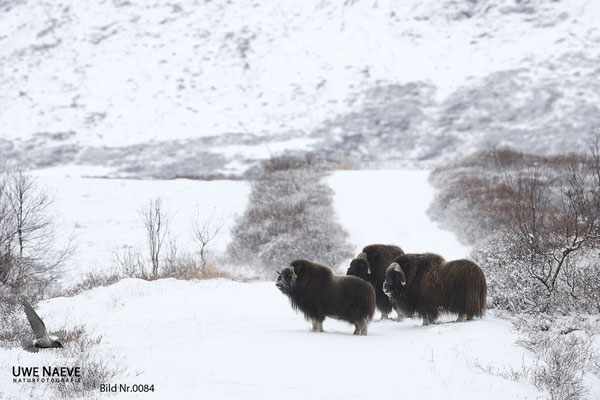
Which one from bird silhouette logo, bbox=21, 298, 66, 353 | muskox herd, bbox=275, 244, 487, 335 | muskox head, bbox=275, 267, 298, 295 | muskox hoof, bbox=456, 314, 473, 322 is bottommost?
muskox hoof, bbox=456, 314, 473, 322

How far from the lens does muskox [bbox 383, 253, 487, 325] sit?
805 centimetres

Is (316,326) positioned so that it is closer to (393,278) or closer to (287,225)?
(393,278)

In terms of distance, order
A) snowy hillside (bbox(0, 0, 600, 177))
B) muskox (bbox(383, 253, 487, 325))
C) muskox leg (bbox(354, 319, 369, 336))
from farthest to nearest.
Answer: snowy hillside (bbox(0, 0, 600, 177)), muskox (bbox(383, 253, 487, 325)), muskox leg (bbox(354, 319, 369, 336))

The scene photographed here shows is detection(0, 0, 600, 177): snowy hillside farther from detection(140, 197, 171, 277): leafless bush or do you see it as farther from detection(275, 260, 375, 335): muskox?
detection(275, 260, 375, 335): muskox

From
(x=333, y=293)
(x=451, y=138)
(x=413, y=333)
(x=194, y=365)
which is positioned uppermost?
(x=194, y=365)

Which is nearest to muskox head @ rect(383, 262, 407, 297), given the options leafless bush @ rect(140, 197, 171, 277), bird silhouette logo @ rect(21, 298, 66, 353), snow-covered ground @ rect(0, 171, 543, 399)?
snow-covered ground @ rect(0, 171, 543, 399)

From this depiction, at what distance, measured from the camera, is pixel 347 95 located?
74.6 m

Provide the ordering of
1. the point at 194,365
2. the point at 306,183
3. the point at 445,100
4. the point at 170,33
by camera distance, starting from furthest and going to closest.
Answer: the point at 170,33 < the point at 445,100 < the point at 306,183 < the point at 194,365

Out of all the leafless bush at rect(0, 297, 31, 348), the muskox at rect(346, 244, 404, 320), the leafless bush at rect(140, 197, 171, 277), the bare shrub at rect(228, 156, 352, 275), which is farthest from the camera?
the bare shrub at rect(228, 156, 352, 275)

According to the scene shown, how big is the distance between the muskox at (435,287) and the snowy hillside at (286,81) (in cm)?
5175

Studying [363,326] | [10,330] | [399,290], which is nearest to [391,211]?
[399,290]

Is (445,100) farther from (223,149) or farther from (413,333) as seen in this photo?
(413,333)

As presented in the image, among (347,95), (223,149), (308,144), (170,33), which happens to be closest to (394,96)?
(347,95)

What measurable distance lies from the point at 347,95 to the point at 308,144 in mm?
13121
